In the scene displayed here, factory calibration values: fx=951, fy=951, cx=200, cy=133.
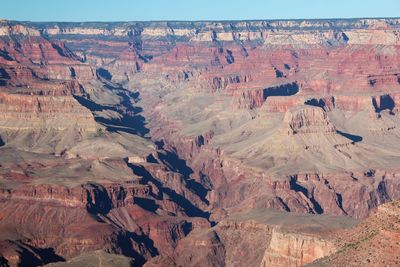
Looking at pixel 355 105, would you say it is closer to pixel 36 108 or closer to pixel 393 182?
pixel 393 182

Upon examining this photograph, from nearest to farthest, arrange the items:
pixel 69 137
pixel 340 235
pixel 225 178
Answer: pixel 340 235
pixel 225 178
pixel 69 137

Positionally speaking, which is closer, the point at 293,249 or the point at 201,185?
the point at 293,249

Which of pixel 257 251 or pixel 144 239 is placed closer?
pixel 257 251

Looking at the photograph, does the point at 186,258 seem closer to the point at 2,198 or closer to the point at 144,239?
the point at 144,239

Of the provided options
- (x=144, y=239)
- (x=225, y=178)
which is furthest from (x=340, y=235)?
(x=225, y=178)

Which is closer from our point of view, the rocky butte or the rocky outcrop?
the rocky outcrop

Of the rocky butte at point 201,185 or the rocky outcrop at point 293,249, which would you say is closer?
the rocky outcrop at point 293,249

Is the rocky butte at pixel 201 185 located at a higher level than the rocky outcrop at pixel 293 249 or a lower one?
lower

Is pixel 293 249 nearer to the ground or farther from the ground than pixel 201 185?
farther from the ground

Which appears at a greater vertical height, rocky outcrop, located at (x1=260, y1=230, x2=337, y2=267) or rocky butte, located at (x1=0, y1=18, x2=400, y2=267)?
rocky outcrop, located at (x1=260, y1=230, x2=337, y2=267)

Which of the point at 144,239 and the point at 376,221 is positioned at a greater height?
the point at 376,221

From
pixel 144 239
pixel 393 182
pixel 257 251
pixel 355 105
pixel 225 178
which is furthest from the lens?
pixel 355 105
